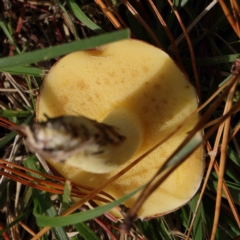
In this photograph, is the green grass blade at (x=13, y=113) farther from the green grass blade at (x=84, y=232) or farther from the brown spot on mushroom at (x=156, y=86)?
the brown spot on mushroom at (x=156, y=86)

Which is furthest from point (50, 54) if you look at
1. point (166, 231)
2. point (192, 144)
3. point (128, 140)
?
point (166, 231)

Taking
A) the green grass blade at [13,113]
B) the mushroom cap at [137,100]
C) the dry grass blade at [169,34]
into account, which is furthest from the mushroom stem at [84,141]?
the green grass blade at [13,113]

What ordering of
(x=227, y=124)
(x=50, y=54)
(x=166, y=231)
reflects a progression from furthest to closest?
(x=166, y=231) → (x=227, y=124) → (x=50, y=54)

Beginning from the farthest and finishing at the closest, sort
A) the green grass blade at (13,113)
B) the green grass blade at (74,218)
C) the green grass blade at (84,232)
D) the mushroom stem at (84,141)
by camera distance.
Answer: the green grass blade at (13,113), the green grass blade at (84,232), the green grass blade at (74,218), the mushroom stem at (84,141)

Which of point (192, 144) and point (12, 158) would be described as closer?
A: point (192, 144)

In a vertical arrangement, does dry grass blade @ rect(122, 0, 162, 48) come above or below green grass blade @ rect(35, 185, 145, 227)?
above

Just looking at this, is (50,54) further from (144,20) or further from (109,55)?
(144,20)

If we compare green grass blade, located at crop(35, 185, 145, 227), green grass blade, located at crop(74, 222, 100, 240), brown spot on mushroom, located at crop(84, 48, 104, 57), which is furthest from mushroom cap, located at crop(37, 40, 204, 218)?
green grass blade, located at crop(74, 222, 100, 240)

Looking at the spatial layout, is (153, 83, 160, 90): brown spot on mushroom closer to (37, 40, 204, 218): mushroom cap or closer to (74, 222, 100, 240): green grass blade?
(37, 40, 204, 218): mushroom cap

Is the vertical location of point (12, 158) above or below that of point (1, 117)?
below
